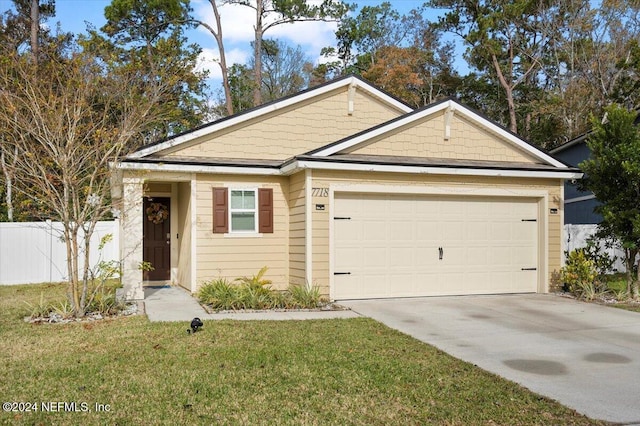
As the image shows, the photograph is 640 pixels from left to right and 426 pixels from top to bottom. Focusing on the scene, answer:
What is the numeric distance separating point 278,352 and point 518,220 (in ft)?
26.1

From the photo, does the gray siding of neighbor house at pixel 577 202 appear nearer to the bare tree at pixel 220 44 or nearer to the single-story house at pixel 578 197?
the single-story house at pixel 578 197

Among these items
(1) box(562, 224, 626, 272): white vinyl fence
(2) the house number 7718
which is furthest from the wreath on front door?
(1) box(562, 224, 626, 272): white vinyl fence

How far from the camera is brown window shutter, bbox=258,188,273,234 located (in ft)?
42.2

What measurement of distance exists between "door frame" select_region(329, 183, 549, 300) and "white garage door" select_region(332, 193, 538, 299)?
0.42ft

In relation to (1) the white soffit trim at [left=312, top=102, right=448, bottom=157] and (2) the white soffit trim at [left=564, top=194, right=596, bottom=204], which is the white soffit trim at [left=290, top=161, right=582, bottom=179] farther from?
(2) the white soffit trim at [left=564, top=194, right=596, bottom=204]

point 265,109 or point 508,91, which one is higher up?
point 508,91

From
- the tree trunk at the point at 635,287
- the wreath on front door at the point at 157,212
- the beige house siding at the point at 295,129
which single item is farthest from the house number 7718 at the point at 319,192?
the tree trunk at the point at 635,287

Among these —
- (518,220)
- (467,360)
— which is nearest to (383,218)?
(518,220)

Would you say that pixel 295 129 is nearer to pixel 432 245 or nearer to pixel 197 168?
pixel 197 168

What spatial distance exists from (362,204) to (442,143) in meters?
2.47

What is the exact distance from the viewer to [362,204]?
1212 centimetres

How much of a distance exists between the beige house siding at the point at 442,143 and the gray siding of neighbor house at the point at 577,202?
8594mm

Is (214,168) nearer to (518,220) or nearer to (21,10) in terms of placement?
(518,220)

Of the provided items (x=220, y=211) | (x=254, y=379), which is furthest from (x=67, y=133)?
(x=254, y=379)
